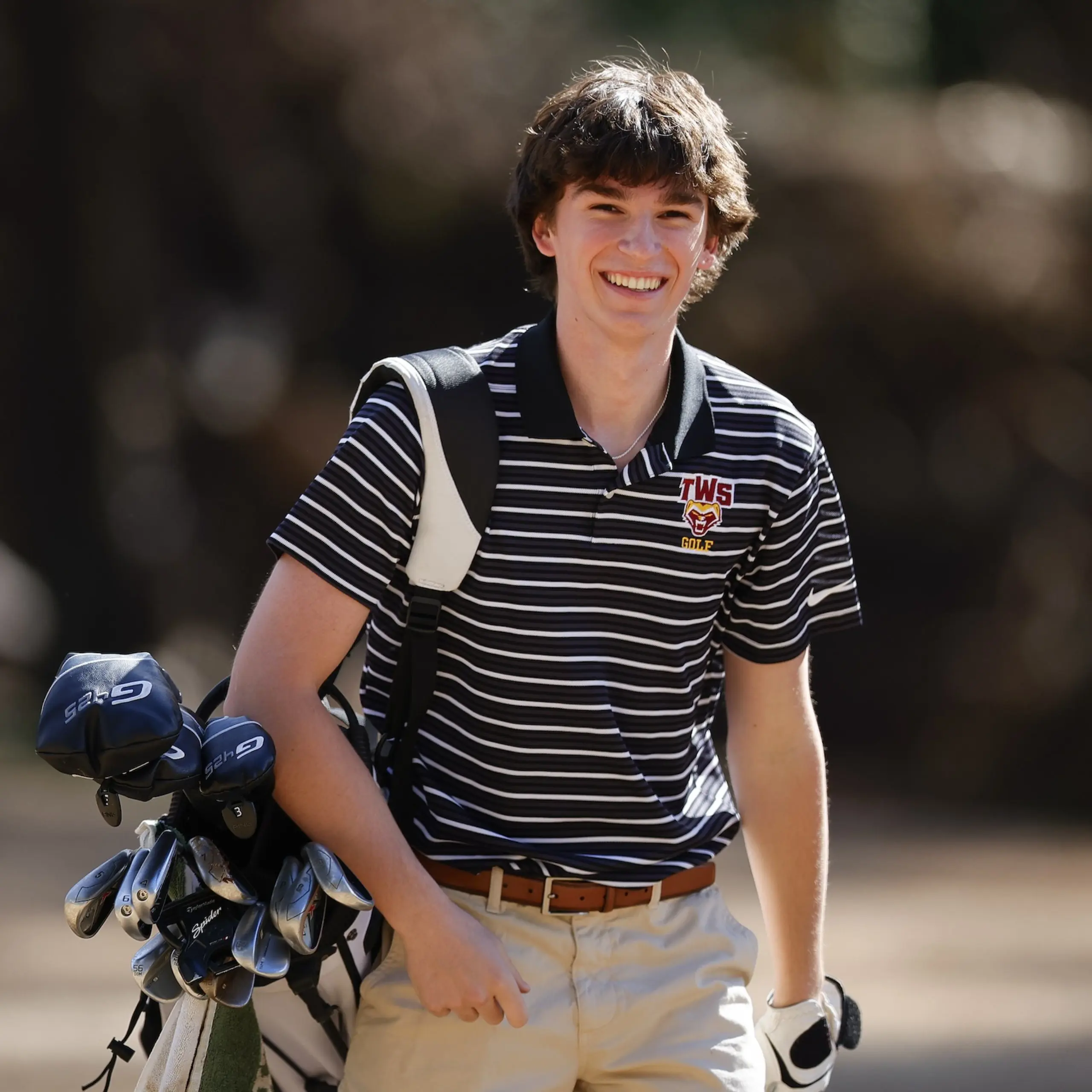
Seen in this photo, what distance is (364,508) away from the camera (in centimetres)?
204

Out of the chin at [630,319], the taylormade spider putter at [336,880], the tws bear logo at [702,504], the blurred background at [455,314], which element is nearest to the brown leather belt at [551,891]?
the taylormade spider putter at [336,880]

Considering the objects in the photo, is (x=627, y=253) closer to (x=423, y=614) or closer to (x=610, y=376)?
(x=610, y=376)

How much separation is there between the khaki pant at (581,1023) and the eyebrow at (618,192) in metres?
0.96

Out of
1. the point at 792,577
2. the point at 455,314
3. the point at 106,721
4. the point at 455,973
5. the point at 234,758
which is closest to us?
the point at 106,721

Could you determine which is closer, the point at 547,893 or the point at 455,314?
the point at 547,893

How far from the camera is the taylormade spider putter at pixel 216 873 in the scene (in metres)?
1.86

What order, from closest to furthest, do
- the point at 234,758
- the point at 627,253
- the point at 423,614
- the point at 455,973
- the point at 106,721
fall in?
the point at 106,721 → the point at 234,758 → the point at 455,973 → the point at 423,614 → the point at 627,253

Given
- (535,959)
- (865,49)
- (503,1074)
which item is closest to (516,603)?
(535,959)

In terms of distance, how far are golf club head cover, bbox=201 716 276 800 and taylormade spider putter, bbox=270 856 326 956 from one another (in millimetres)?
111

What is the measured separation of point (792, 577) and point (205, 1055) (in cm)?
101

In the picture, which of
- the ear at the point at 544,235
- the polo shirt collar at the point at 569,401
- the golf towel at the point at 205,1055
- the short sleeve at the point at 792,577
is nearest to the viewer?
the golf towel at the point at 205,1055

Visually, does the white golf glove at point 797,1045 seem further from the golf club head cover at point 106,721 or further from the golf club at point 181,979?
the golf club head cover at point 106,721

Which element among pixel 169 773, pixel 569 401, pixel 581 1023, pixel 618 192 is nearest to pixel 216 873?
pixel 169 773

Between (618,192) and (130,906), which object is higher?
(618,192)
